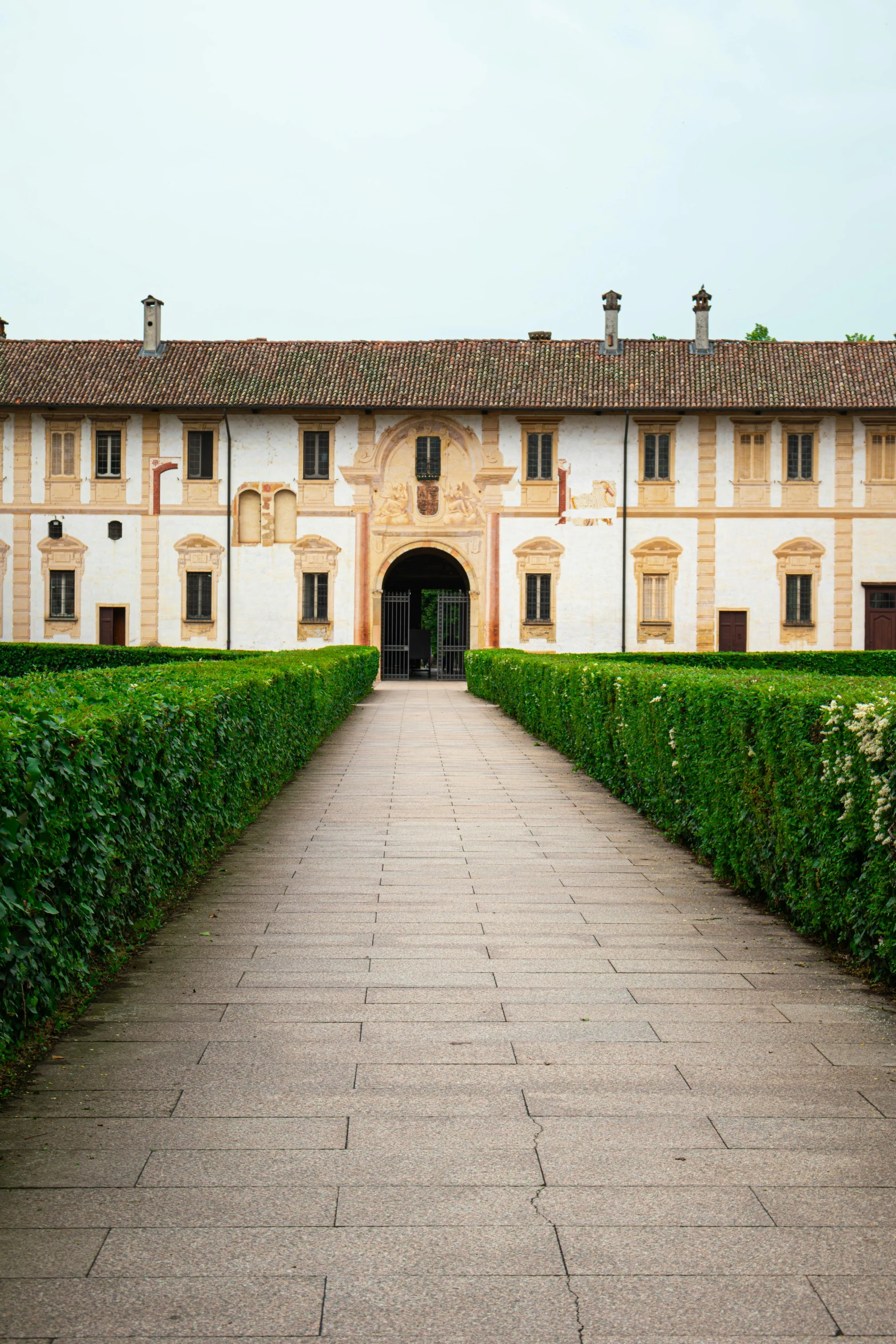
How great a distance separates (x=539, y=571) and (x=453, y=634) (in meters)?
3.45

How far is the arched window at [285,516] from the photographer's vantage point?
3166 cm

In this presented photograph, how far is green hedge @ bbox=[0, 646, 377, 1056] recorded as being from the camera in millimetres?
3697

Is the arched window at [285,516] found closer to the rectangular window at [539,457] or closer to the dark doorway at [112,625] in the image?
the dark doorway at [112,625]

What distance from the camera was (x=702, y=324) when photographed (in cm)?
3225

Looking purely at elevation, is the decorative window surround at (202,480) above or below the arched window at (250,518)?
above

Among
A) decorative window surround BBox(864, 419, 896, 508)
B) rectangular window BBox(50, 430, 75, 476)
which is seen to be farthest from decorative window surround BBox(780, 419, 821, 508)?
rectangular window BBox(50, 430, 75, 476)

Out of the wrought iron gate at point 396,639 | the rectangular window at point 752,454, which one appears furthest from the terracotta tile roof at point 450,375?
the wrought iron gate at point 396,639

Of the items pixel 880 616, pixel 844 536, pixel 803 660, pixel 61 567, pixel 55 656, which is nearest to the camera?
pixel 803 660

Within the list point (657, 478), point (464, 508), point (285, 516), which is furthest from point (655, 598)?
point (285, 516)

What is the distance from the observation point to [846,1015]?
454 centimetres

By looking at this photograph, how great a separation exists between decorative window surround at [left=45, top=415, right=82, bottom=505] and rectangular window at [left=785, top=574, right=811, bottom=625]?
18.5 metres

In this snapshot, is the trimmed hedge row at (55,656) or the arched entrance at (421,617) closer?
the trimmed hedge row at (55,656)

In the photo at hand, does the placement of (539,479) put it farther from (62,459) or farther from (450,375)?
(62,459)

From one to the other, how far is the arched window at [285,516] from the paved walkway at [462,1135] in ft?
84.9
